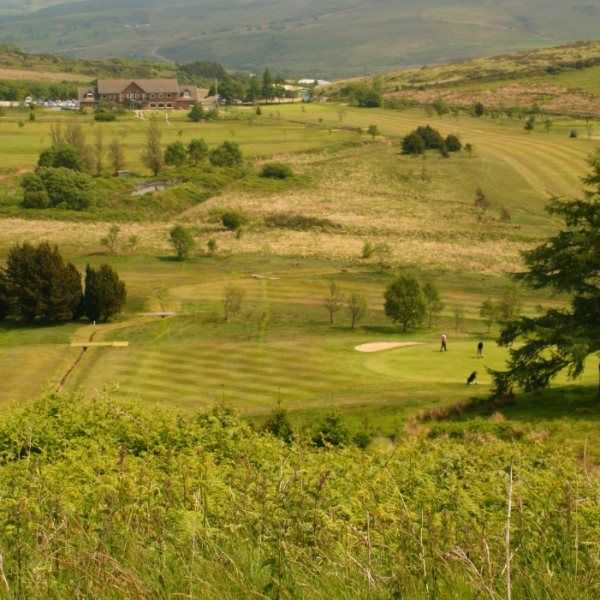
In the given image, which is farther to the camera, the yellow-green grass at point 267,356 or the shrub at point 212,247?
the shrub at point 212,247

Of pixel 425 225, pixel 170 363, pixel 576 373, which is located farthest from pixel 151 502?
pixel 425 225

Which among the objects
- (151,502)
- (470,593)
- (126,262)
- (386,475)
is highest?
(470,593)

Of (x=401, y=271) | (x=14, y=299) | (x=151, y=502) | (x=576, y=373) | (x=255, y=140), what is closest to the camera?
(x=151, y=502)

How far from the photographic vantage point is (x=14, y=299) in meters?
49.8

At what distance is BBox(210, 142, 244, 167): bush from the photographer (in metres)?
117

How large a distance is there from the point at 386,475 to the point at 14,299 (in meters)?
38.3

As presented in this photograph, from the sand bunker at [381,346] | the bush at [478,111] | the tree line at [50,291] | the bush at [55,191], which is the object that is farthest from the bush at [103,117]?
the sand bunker at [381,346]

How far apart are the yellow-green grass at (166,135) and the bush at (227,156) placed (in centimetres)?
707

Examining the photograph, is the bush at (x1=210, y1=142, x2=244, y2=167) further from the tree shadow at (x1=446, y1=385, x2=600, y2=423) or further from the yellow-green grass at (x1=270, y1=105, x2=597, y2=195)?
the tree shadow at (x1=446, y1=385, x2=600, y2=423)

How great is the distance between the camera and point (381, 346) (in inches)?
1720

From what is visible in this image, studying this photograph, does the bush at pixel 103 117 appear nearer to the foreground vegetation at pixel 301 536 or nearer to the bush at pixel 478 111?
the bush at pixel 478 111

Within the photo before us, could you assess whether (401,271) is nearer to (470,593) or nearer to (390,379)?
(390,379)

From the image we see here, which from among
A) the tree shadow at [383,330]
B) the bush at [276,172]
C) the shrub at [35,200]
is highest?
the bush at [276,172]

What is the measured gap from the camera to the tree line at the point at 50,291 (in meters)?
49.8
